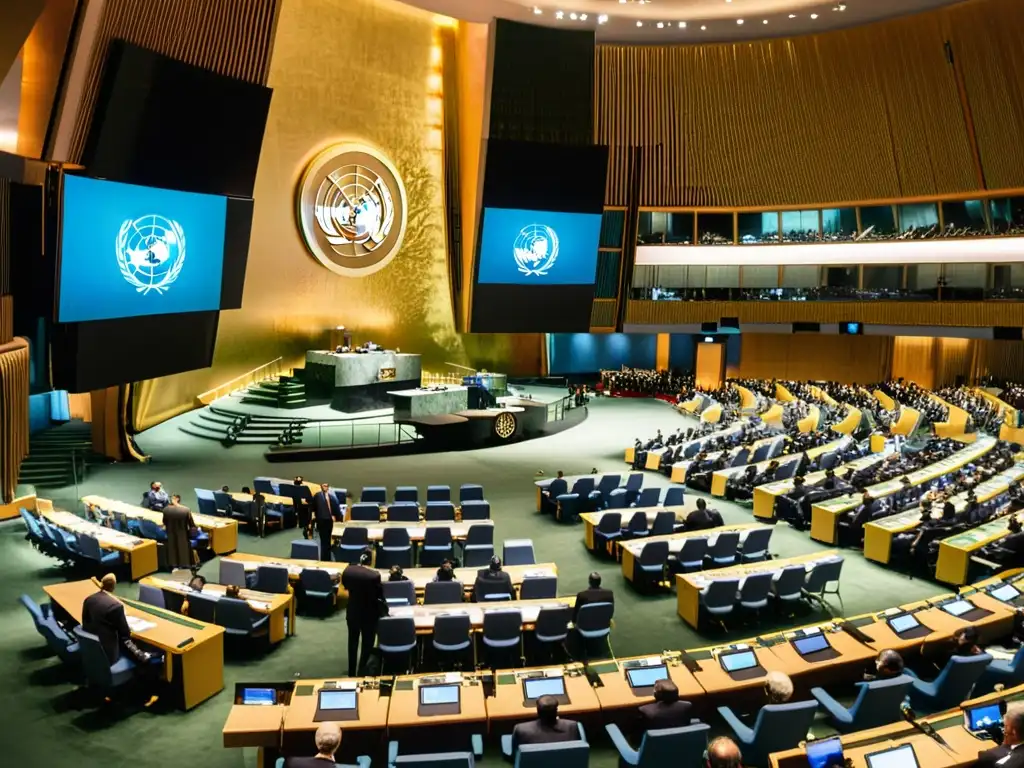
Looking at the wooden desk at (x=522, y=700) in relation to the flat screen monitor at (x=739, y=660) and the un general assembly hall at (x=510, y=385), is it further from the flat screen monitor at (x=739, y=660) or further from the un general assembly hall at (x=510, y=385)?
the flat screen monitor at (x=739, y=660)

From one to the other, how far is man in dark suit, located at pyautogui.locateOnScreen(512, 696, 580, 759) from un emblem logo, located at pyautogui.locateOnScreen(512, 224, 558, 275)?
19949 millimetres

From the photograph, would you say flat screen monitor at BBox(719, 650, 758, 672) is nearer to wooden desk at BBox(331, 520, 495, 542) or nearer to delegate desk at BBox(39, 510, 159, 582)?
wooden desk at BBox(331, 520, 495, 542)

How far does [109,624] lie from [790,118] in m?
27.5

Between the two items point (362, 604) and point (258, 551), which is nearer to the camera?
point (362, 604)

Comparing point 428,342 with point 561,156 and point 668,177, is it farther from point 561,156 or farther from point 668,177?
point 668,177

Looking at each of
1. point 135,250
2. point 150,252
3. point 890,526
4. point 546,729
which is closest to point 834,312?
point 890,526

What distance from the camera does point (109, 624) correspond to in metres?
6.85

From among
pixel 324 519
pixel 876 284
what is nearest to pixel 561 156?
pixel 876 284

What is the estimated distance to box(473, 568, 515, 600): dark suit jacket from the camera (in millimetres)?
8438

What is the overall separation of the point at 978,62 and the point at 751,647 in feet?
79.4

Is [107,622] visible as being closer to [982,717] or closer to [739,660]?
[739,660]

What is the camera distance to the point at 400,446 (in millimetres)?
19047

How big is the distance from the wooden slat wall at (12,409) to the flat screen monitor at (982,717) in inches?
500

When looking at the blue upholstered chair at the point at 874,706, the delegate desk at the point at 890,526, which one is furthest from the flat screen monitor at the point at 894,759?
the delegate desk at the point at 890,526
